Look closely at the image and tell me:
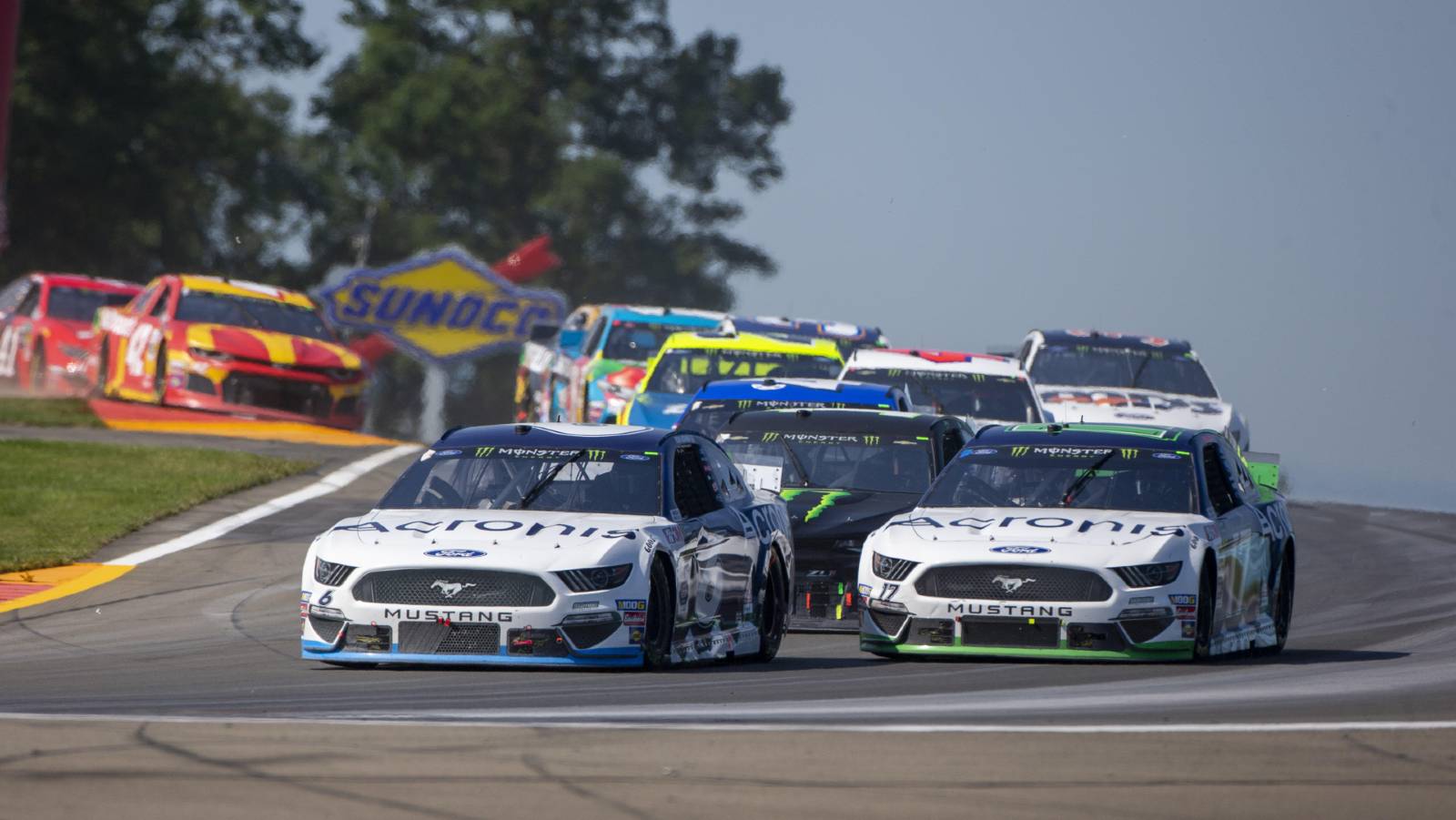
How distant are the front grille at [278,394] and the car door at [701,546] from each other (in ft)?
53.2

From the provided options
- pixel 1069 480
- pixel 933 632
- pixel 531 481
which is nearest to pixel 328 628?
pixel 531 481

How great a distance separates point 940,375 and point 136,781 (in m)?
14.2

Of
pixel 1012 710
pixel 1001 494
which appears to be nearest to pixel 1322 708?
pixel 1012 710

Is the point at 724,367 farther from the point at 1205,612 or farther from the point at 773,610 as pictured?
the point at 1205,612

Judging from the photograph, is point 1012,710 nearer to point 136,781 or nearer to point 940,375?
point 136,781

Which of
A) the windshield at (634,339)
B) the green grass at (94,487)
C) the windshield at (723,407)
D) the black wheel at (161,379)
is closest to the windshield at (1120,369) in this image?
the windshield at (634,339)

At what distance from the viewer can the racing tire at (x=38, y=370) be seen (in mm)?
32250

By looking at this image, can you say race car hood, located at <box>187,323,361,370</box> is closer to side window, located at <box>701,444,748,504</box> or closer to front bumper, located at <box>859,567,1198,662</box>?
side window, located at <box>701,444,748,504</box>

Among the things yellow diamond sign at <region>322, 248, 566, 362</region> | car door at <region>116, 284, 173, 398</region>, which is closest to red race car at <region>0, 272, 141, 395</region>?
car door at <region>116, 284, 173, 398</region>

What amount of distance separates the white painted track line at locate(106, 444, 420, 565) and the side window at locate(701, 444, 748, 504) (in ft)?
17.2

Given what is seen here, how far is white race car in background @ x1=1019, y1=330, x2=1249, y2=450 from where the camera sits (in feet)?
78.4

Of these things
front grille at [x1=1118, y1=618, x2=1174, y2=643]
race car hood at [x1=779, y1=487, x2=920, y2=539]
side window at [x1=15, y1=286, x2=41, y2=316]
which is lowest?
front grille at [x1=1118, y1=618, x2=1174, y2=643]

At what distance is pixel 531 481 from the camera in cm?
1205

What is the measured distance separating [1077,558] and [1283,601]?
7.74 ft
